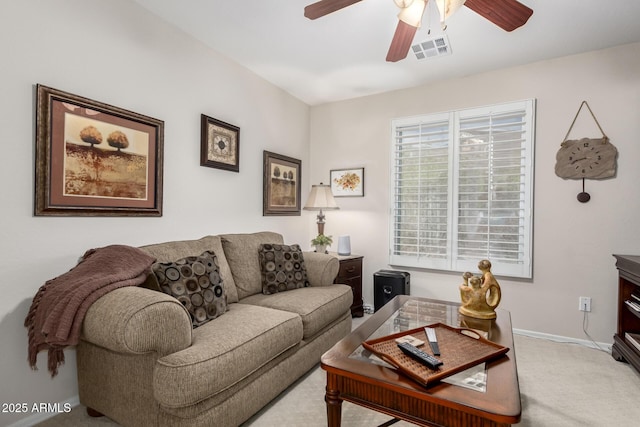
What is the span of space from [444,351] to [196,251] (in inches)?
67.0

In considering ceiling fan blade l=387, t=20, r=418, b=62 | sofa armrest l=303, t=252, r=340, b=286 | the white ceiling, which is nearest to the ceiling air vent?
the white ceiling

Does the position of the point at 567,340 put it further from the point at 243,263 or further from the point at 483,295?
the point at 243,263

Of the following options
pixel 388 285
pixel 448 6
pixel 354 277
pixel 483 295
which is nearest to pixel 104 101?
pixel 448 6

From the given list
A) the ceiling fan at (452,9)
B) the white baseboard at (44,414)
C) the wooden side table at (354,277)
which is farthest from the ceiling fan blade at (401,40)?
the white baseboard at (44,414)

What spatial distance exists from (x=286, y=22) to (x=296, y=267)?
6.35 feet

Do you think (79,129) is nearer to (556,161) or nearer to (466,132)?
(466,132)

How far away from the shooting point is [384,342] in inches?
58.1

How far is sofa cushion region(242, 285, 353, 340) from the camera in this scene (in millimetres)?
2186

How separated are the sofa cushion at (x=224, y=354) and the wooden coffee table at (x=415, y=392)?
1.57 feet

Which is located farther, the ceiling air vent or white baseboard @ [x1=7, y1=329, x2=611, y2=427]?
the ceiling air vent

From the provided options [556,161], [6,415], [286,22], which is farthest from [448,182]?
[6,415]

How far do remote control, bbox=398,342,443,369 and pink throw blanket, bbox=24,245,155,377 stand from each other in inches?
54.1

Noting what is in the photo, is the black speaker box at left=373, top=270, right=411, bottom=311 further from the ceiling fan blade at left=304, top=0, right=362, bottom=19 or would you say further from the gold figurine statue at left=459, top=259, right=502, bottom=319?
the ceiling fan blade at left=304, top=0, right=362, bottom=19

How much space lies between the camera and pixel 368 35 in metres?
2.57
